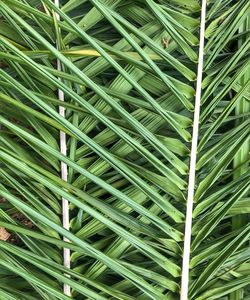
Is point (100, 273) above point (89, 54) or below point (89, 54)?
below

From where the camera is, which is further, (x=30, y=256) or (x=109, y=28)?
(x=109, y=28)

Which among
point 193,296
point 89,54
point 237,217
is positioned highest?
point 89,54

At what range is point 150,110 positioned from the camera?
62 cm

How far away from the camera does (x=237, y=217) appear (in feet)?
2.21

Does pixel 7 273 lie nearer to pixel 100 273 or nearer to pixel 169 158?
pixel 100 273

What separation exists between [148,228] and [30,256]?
144mm

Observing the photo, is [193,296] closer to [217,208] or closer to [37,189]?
[217,208]

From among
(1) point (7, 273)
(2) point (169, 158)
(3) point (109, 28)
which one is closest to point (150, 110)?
(2) point (169, 158)

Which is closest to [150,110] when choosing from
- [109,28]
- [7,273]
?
[109,28]

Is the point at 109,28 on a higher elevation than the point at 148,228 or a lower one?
higher

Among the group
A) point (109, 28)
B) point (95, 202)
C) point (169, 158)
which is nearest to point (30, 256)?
point (95, 202)

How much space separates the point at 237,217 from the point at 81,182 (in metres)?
0.21

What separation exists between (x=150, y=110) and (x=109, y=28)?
178mm

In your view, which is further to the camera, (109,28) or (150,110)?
(109,28)
